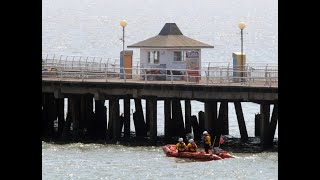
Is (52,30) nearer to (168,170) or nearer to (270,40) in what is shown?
(270,40)

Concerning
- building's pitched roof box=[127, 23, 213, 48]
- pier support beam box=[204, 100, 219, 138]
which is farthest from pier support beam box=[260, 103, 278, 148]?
building's pitched roof box=[127, 23, 213, 48]

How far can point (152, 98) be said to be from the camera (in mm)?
39688

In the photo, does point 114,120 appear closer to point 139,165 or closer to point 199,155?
point 199,155

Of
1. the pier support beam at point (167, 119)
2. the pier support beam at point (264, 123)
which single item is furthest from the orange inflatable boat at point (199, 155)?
the pier support beam at point (167, 119)

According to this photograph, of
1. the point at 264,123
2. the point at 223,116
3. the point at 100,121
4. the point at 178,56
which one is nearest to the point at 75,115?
the point at 100,121

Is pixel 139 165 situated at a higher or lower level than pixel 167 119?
lower

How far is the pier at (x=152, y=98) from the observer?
3862 cm

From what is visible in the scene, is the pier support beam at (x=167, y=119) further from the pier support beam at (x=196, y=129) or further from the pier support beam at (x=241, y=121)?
the pier support beam at (x=241, y=121)

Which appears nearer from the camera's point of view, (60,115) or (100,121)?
(100,121)
